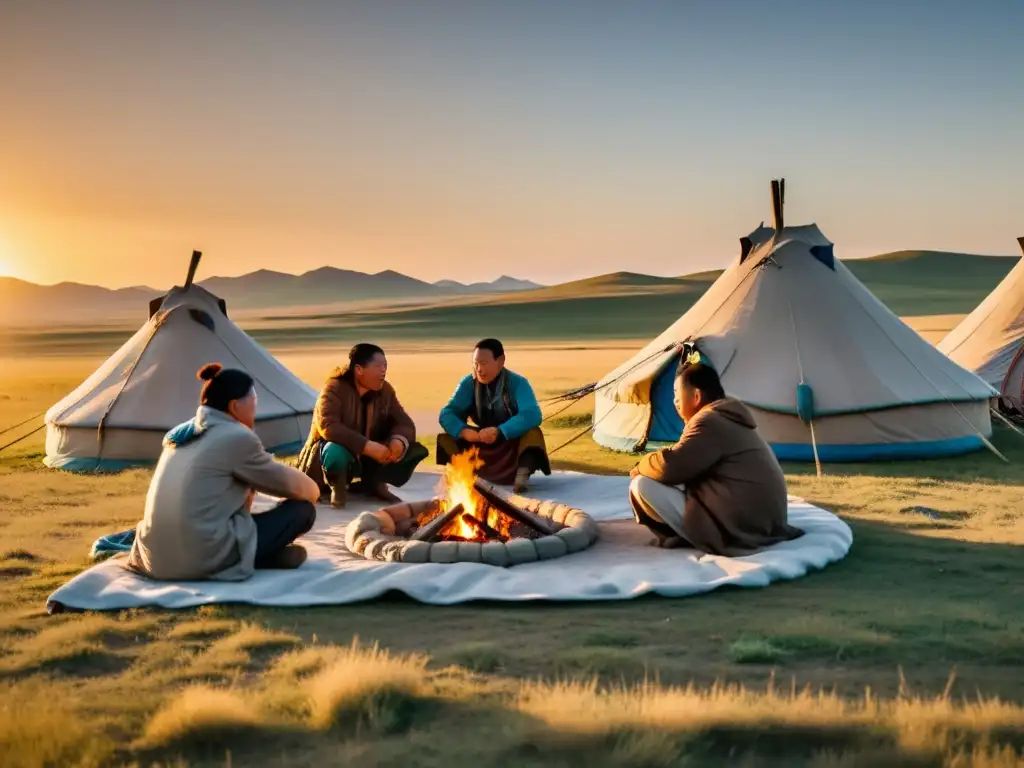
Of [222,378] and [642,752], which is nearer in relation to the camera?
[642,752]

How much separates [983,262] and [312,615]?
80895 mm

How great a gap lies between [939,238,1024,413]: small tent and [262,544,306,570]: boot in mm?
9470

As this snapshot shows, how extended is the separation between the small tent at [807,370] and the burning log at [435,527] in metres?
4.20

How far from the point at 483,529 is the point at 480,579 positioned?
2.91ft

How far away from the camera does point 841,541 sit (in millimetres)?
5855

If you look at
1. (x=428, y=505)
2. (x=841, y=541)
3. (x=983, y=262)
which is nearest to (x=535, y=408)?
(x=428, y=505)

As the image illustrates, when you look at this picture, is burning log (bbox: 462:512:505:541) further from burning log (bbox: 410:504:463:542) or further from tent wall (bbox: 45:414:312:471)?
tent wall (bbox: 45:414:312:471)

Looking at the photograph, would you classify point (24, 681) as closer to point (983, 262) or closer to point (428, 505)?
point (428, 505)

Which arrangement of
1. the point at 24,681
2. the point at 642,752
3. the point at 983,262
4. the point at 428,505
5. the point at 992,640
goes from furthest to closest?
the point at 983,262 → the point at 428,505 → the point at 992,640 → the point at 24,681 → the point at 642,752

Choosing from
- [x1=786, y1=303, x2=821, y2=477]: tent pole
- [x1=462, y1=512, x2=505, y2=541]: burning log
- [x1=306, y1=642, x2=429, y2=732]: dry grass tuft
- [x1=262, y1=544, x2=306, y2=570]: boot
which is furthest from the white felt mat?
[x1=786, y1=303, x2=821, y2=477]: tent pole

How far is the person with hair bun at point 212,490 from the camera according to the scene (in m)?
4.82

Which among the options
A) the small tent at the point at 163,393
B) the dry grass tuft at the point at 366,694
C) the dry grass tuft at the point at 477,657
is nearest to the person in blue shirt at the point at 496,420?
the small tent at the point at 163,393

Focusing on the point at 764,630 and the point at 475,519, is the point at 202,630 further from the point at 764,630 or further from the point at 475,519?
the point at 764,630

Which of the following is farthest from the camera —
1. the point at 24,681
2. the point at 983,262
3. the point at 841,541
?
the point at 983,262
